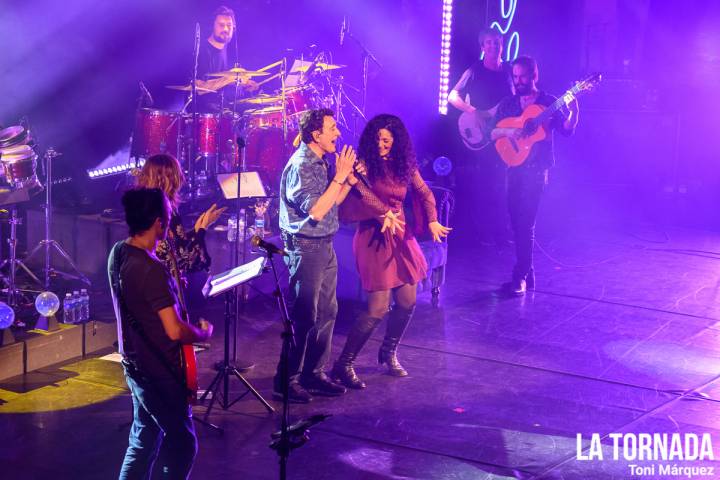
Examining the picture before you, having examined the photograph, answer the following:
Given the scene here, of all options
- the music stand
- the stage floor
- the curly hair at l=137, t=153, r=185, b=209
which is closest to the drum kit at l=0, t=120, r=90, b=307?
the stage floor

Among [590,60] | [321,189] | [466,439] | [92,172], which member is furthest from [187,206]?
[590,60]

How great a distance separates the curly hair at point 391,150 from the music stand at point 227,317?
136 centimetres

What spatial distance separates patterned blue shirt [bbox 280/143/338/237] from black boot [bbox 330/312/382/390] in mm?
835

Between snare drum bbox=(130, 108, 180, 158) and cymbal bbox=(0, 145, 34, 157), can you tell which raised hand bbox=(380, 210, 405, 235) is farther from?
snare drum bbox=(130, 108, 180, 158)

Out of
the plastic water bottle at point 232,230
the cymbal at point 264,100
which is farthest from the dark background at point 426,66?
the plastic water bottle at point 232,230

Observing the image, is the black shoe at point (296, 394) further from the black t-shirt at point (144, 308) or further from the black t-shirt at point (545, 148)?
the black t-shirt at point (545, 148)

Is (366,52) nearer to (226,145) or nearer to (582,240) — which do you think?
(226,145)

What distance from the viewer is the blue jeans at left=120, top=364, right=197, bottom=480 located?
4191mm

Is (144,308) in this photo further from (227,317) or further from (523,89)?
(523,89)

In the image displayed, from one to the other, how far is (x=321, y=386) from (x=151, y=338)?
8.97 feet

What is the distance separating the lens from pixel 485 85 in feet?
37.1

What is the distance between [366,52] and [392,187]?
6780 millimetres

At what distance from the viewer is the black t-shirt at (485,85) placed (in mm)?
11266

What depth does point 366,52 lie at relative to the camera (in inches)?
516
